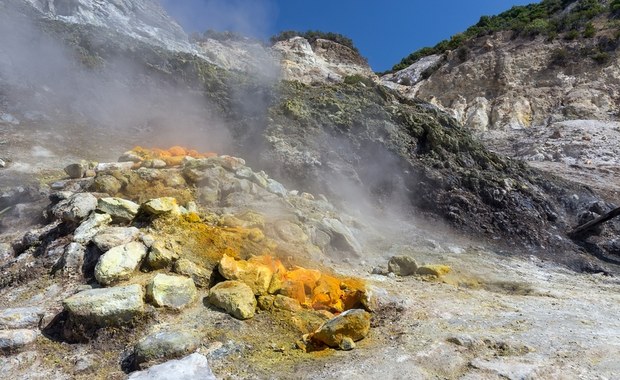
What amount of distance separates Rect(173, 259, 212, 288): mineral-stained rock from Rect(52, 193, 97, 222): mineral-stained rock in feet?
5.58

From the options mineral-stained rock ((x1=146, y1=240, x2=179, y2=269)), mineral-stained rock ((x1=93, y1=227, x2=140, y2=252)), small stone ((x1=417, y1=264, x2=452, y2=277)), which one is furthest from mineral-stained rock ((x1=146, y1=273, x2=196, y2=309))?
small stone ((x1=417, y1=264, x2=452, y2=277))

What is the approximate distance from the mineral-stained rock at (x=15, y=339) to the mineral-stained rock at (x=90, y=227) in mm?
1381

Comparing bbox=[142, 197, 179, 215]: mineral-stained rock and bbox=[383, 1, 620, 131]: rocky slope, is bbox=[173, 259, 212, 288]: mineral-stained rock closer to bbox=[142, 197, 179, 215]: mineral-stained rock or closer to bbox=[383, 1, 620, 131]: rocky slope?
bbox=[142, 197, 179, 215]: mineral-stained rock

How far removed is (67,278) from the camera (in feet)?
15.6

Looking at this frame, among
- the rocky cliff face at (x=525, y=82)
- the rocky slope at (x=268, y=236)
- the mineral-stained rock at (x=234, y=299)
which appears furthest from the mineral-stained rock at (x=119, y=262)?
the rocky cliff face at (x=525, y=82)

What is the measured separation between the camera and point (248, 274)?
497cm

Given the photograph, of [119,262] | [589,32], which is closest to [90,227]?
[119,262]

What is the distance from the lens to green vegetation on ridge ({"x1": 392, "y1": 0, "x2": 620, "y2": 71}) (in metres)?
Answer: 26.0

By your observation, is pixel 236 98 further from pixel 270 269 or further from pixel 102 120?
pixel 270 269

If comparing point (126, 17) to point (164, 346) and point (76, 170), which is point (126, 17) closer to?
point (76, 170)

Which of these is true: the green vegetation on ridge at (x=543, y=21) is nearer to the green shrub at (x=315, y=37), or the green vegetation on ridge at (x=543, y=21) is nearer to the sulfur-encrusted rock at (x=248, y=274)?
the green shrub at (x=315, y=37)

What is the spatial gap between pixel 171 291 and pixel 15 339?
53.3 inches

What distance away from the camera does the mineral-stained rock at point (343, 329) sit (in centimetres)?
408

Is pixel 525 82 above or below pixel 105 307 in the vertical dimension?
above
